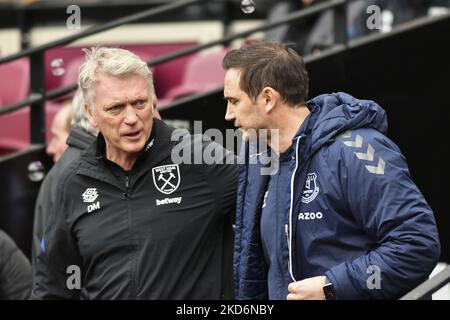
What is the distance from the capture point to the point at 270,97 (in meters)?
3.96

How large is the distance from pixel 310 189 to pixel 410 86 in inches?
134

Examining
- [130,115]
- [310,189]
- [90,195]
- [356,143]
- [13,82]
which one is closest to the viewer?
[356,143]

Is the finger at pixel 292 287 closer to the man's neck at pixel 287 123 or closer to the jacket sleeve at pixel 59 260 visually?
the man's neck at pixel 287 123

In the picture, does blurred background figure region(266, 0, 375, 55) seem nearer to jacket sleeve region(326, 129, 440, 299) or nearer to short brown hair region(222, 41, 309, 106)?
short brown hair region(222, 41, 309, 106)

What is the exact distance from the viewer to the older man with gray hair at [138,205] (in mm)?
4422

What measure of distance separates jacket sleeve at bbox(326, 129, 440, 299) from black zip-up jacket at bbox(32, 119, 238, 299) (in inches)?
34.6

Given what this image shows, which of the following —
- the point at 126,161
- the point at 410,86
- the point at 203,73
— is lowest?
the point at 126,161

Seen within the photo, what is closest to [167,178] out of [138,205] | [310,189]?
[138,205]

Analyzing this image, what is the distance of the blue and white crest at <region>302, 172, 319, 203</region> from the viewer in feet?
12.5

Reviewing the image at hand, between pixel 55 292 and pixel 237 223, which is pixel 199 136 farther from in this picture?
pixel 55 292

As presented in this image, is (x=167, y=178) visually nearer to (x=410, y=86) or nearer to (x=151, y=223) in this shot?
(x=151, y=223)

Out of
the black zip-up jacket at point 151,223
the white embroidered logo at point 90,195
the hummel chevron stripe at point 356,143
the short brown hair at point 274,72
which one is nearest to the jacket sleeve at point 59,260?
the black zip-up jacket at point 151,223

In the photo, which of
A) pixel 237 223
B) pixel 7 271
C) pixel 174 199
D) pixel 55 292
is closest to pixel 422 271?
pixel 237 223

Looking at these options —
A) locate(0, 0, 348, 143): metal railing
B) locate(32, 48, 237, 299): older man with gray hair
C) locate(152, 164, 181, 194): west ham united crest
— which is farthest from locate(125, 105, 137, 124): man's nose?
locate(0, 0, 348, 143): metal railing
